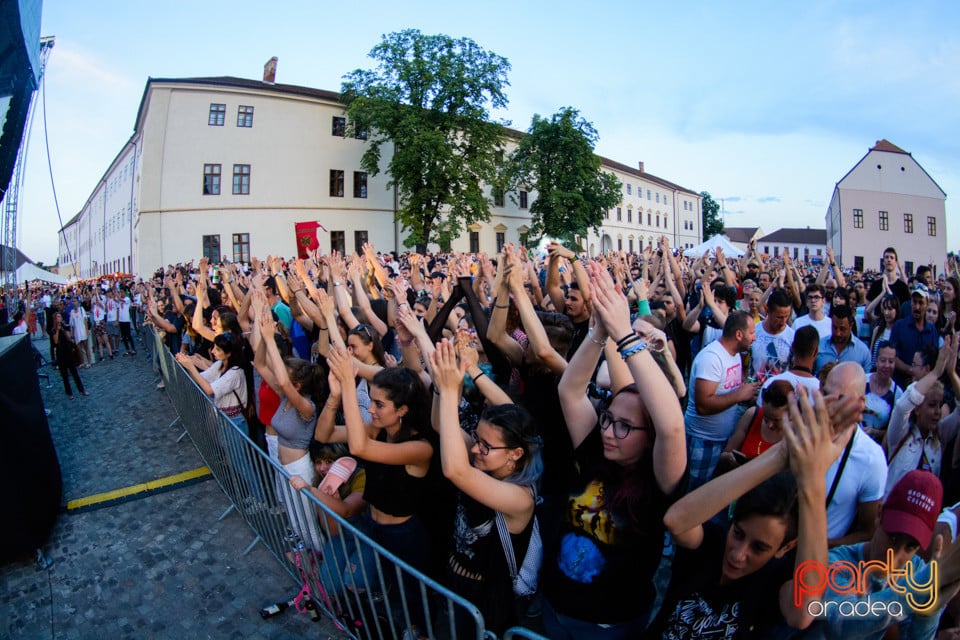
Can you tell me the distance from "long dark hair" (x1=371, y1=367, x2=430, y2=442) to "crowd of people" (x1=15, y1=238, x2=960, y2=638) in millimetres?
13

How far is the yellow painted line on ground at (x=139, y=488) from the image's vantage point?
5387 millimetres

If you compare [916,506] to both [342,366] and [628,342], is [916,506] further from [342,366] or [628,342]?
[342,366]

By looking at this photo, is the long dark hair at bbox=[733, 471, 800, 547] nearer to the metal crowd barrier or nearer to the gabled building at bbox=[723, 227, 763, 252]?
the metal crowd barrier

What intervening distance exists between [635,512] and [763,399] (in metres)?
1.35

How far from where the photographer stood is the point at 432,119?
31.9 meters

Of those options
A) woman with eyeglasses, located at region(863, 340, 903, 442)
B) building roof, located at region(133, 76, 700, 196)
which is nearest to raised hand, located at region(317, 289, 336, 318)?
woman with eyeglasses, located at region(863, 340, 903, 442)

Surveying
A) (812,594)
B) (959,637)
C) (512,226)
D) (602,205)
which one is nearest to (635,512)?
(812,594)

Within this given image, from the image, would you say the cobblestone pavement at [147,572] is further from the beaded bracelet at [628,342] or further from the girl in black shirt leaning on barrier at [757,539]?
the beaded bracelet at [628,342]

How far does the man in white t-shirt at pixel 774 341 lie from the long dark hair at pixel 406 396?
126 inches

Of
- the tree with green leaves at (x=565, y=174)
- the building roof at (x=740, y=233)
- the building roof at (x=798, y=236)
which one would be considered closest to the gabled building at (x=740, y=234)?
the building roof at (x=740, y=233)

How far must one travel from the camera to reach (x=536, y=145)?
41.7 m

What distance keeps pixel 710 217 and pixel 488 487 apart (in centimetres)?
9732

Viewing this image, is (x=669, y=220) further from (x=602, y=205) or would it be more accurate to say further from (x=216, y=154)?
(x=216, y=154)

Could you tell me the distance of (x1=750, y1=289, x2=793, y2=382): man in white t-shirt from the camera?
462 centimetres
